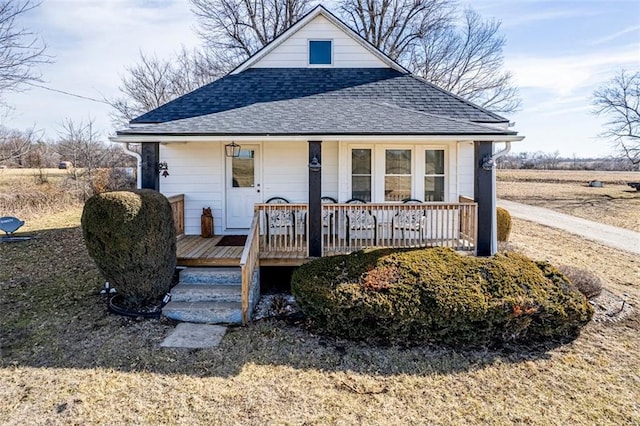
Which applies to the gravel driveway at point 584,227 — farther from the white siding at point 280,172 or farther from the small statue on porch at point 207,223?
the small statue on porch at point 207,223

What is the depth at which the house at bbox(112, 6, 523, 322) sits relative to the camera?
704 cm

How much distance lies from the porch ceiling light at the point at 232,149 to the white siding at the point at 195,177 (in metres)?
0.17

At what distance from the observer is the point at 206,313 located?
19.6 ft

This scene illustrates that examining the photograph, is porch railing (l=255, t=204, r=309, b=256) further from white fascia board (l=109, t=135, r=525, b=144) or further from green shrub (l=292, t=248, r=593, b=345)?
green shrub (l=292, t=248, r=593, b=345)

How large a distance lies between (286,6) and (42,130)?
14.0 meters

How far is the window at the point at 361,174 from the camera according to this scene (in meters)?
9.15

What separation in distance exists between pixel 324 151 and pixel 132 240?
16.3ft

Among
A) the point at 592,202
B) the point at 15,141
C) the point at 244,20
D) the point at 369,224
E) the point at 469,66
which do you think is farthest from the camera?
the point at 469,66

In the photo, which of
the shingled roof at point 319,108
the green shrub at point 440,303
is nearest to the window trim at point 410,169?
the shingled roof at point 319,108

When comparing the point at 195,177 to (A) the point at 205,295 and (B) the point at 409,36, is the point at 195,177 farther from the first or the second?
(B) the point at 409,36

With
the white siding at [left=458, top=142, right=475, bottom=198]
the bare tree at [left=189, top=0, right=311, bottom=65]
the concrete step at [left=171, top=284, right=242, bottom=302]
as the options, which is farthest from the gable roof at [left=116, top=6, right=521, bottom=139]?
the bare tree at [left=189, top=0, right=311, bottom=65]

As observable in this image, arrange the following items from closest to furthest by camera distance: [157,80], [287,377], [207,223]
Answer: [287,377], [207,223], [157,80]

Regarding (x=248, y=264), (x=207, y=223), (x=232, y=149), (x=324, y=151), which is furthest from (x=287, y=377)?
(x=232, y=149)

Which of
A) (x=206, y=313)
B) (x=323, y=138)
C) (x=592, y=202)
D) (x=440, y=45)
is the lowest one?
(x=206, y=313)
